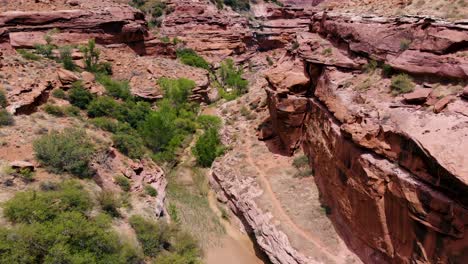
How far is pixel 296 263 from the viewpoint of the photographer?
48.4 feet

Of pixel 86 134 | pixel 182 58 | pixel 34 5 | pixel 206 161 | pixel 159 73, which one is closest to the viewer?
pixel 86 134

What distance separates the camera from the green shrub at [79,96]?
77.6ft

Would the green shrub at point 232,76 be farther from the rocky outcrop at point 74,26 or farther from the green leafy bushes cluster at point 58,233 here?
the green leafy bushes cluster at point 58,233

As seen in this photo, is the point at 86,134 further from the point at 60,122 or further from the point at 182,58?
the point at 182,58

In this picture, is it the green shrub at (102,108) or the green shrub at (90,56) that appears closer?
the green shrub at (102,108)

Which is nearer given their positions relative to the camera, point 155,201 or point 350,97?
point 350,97

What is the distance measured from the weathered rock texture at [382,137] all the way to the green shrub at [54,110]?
13.7 m

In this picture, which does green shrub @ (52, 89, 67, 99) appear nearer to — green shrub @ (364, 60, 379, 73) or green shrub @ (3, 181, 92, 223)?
green shrub @ (3, 181, 92, 223)

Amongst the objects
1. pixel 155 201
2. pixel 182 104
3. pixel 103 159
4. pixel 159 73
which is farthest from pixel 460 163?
pixel 159 73

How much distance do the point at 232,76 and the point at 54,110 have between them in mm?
29611

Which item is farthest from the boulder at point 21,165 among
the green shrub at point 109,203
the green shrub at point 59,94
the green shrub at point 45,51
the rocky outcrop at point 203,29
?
the rocky outcrop at point 203,29

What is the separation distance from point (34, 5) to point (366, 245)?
121 ft

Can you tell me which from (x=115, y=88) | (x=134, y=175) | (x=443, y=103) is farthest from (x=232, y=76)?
(x=443, y=103)

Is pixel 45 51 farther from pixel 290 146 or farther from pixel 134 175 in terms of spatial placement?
pixel 290 146
